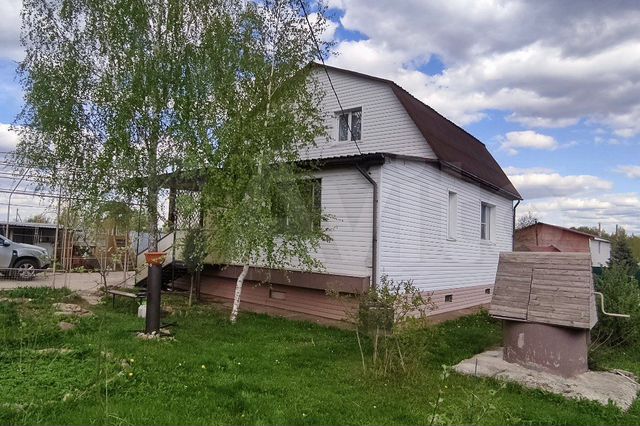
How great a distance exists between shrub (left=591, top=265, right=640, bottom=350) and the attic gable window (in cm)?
752

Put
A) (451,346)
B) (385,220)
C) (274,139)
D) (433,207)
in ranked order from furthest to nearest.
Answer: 1. (433,207)
2. (385,220)
3. (274,139)
4. (451,346)

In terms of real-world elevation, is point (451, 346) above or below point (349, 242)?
below

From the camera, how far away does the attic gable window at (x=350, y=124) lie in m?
13.7

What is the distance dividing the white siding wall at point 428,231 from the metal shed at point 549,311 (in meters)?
3.29

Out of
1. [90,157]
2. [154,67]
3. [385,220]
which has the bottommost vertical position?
[385,220]

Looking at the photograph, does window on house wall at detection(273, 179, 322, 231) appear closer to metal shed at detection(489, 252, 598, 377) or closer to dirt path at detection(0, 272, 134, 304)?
metal shed at detection(489, 252, 598, 377)

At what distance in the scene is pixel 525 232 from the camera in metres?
26.2

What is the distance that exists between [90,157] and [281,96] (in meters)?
4.40

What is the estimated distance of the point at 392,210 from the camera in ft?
32.8

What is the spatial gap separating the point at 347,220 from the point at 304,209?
1.33 m

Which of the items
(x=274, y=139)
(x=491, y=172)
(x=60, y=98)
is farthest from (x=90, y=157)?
(x=491, y=172)

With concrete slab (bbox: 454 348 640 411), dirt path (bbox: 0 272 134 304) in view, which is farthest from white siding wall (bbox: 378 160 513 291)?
dirt path (bbox: 0 272 134 304)

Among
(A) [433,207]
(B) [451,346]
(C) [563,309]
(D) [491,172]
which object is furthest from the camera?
(D) [491,172]

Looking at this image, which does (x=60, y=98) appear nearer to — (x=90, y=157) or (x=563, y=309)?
(x=90, y=157)
